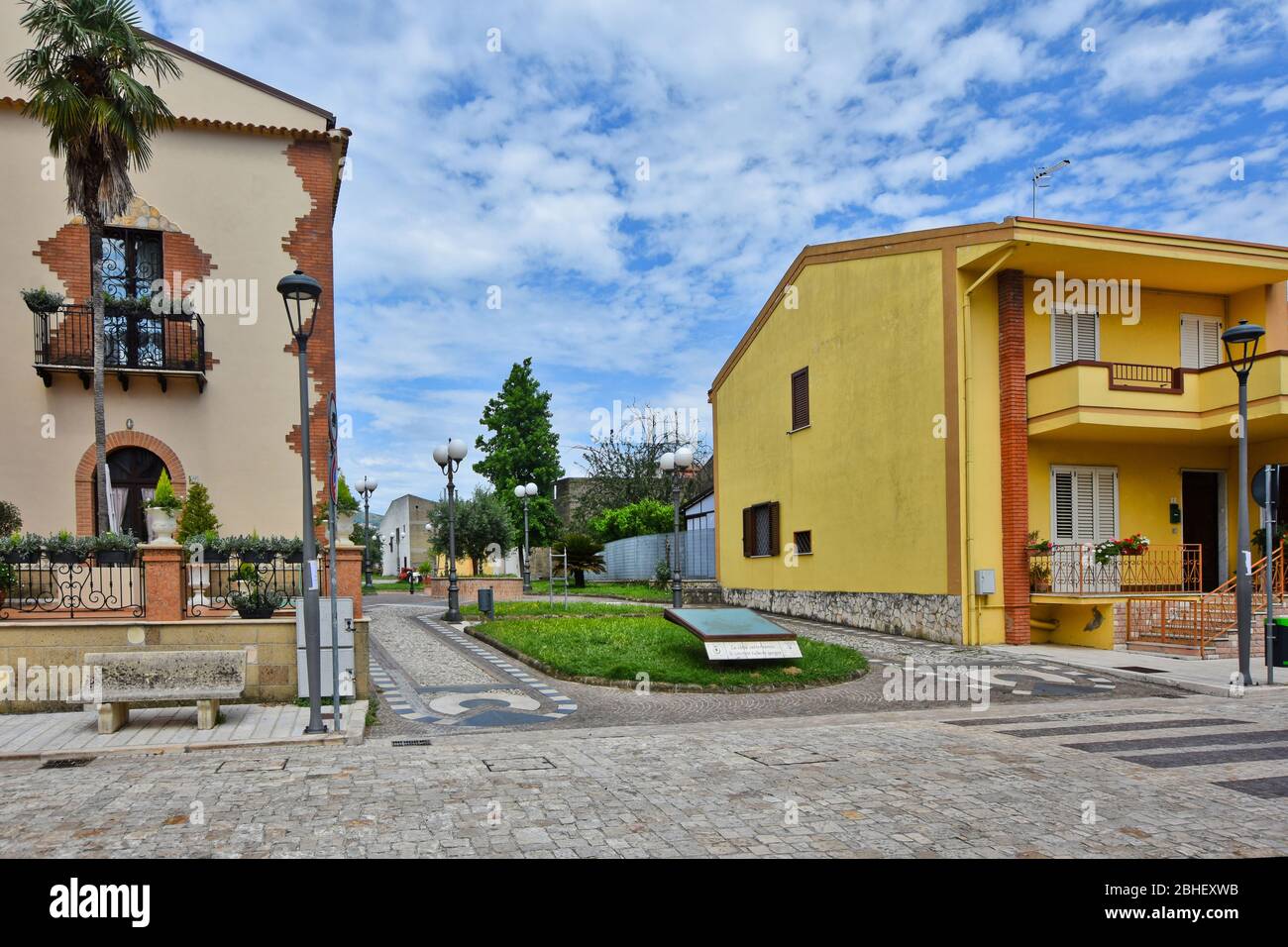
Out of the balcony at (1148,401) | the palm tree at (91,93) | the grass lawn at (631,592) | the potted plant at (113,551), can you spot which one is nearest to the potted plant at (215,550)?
the potted plant at (113,551)

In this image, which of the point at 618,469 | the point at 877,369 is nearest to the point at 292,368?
the point at 877,369

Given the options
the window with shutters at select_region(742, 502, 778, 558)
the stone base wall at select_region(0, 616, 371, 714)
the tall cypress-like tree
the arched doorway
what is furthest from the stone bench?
the tall cypress-like tree

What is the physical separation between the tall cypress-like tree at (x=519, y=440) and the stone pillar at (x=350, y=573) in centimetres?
3709

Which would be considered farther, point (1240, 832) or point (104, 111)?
point (104, 111)

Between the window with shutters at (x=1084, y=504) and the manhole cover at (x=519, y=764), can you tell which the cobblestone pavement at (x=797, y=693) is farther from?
the window with shutters at (x=1084, y=504)

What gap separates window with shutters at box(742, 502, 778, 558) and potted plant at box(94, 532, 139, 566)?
16.5 metres

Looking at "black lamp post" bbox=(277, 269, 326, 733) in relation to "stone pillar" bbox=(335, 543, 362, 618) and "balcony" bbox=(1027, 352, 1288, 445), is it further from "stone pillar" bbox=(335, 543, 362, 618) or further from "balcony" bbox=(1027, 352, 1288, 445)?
"balcony" bbox=(1027, 352, 1288, 445)

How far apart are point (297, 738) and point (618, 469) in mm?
43005

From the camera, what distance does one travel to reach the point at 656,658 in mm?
14000

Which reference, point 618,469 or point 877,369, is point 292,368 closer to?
point 877,369

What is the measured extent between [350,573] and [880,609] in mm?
12359

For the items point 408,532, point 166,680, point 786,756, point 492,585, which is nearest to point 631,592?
point 492,585

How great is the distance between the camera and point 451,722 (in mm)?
10305

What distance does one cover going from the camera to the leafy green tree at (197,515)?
15672 mm
